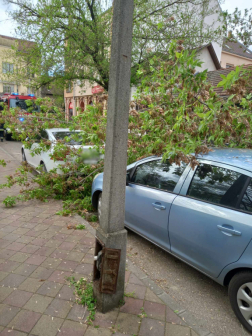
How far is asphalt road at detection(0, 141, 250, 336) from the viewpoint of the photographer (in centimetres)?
270

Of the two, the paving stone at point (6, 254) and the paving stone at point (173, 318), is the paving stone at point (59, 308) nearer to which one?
the paving stone at point (173, 318)

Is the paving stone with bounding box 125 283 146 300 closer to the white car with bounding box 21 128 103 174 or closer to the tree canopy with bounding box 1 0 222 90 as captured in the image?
the white car with bounding box 21 128 103 174

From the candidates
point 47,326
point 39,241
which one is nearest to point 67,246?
point 39,241

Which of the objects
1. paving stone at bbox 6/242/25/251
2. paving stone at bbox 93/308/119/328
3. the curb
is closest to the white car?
paving stone at bbox 6/242/25/251

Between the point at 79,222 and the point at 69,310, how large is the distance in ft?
7.30

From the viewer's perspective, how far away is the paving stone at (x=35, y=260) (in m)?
3.42

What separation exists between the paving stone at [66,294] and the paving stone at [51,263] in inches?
18.8

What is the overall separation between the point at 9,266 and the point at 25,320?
1.03 m

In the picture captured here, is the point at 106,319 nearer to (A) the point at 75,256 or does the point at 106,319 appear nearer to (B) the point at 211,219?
(A) the point at 75,256

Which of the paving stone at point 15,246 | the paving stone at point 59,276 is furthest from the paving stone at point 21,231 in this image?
the paving stone at point 59,276

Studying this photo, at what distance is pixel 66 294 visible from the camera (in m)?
2.84

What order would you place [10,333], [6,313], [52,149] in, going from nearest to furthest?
1. [10,333]
2. [6,313]
3. [52,149]

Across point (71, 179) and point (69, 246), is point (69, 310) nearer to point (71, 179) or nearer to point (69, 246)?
point (69, 246)

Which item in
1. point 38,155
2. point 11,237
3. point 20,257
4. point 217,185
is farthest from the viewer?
point 38,155
